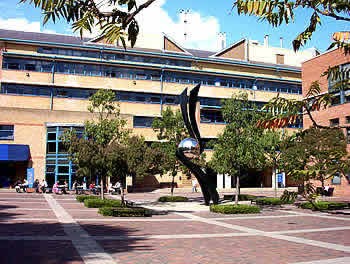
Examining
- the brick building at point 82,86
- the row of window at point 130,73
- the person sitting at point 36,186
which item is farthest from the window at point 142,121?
the person sitting at point 36,186

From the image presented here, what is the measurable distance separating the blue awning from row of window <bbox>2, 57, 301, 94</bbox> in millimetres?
11823

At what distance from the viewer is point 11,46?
52000mm

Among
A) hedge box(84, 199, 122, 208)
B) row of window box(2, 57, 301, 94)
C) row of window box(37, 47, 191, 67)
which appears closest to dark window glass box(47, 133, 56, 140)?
row of window box(2, 57, 301, 94)

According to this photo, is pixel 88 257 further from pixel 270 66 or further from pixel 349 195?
pixel 270 66

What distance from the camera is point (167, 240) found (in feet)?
40.9

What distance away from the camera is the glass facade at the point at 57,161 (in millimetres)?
42062

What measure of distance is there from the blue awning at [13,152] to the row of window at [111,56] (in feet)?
54.9

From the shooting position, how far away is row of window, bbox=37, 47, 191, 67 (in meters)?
53.7

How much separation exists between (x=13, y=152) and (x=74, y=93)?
12.0m

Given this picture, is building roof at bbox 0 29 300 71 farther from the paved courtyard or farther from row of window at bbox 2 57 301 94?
the paved courtyard

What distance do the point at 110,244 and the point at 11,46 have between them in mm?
46621

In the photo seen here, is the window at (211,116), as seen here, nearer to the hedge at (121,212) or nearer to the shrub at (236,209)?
the shrub at (236,209)

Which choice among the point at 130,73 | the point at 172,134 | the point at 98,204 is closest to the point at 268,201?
the point at 172,134

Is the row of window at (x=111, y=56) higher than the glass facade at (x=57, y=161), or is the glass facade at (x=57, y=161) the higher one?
the row of window at (x=111, y=56)
